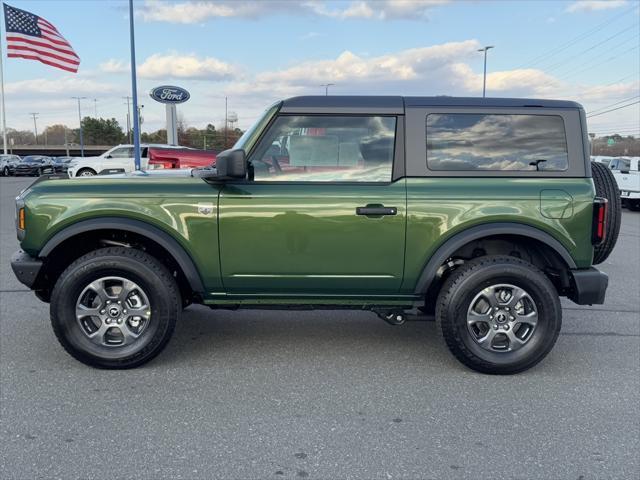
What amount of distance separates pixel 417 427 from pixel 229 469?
3.58 ft

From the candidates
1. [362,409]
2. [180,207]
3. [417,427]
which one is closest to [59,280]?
[180,207]

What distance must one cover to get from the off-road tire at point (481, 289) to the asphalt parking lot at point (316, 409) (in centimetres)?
13

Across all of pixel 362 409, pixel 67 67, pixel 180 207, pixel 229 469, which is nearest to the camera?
pixel 229 469

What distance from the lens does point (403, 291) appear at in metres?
3.97

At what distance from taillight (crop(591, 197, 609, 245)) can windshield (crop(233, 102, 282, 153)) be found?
7.58 feet

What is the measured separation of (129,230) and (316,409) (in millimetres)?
1744

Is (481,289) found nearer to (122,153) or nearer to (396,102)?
(396,102)

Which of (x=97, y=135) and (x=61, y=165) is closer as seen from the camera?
(x=61, y=165)

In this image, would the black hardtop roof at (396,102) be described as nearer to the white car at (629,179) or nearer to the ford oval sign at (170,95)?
the white car at (629,179)

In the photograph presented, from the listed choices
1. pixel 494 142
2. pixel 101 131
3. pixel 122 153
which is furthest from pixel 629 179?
pixel 101 131

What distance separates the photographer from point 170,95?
2303 centimetres

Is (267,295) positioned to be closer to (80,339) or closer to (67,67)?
(80,339)

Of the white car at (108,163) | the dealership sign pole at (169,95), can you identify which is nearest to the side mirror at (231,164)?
the white car at (108,163)

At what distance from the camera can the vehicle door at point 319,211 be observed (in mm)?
3811
